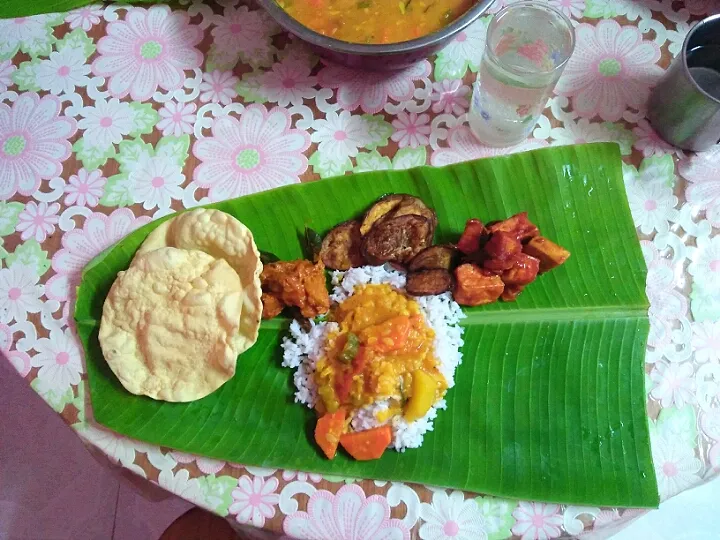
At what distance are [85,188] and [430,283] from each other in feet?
4.51

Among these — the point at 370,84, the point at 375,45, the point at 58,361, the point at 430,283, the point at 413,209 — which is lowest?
the point at 58,361

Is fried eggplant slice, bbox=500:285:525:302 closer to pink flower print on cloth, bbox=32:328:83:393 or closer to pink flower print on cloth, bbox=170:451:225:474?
pink flower print on cloth, bbox=170:451:225:474

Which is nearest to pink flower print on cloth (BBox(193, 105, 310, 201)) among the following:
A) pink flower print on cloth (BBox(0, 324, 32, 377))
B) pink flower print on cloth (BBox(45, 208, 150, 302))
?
pink flower print on cloth (BBox(45, 208, 150, 302))

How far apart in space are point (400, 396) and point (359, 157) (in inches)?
37.3

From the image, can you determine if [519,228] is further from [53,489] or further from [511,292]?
[53,489]

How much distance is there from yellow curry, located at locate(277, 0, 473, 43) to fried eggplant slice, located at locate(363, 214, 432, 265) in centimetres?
69

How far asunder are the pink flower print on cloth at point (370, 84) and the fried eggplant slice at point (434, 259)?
0.69m

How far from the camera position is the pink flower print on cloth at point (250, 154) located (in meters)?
2.24

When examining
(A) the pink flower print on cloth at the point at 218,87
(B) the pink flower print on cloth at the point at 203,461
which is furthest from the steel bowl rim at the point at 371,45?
(B) the pink flower print on cloth at the point at 203,461

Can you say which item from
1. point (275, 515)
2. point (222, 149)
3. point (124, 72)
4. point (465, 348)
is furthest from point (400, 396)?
point (124, 72)

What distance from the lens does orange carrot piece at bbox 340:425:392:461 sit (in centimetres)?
183

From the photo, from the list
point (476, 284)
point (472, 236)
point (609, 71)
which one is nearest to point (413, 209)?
point (472, 236)

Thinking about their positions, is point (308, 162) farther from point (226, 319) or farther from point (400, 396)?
point (400, 396)

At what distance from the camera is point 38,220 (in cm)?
221
